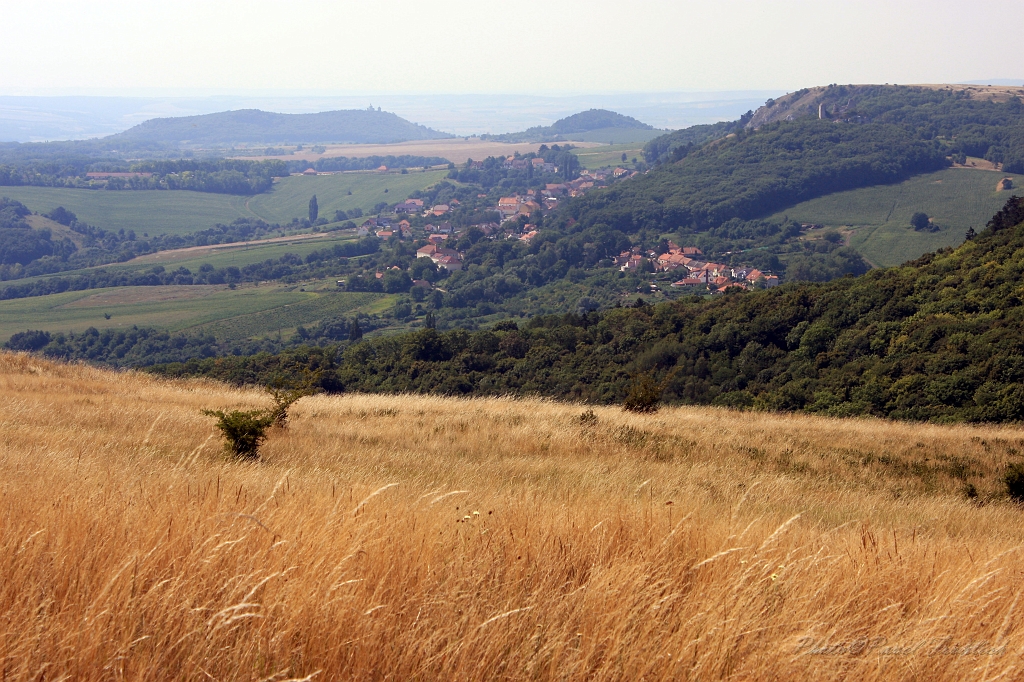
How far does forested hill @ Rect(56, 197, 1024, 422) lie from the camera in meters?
19.9

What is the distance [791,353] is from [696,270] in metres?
60.8

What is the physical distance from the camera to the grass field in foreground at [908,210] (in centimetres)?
7762

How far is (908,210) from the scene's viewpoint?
9125cm

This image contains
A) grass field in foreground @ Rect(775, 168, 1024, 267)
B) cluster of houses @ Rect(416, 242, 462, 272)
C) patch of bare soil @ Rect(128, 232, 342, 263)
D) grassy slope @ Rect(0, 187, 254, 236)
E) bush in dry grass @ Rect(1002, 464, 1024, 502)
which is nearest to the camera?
bush in dry grass @ Rect(1002, 464, 1024, 502)

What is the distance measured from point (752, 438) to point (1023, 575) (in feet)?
24.0

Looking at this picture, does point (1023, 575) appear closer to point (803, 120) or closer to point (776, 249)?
point (776, 249)

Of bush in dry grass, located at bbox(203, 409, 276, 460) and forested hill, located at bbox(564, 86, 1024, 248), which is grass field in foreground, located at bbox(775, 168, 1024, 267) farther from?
bush in dry grass, located at bbox(203, 409, 276, 460)

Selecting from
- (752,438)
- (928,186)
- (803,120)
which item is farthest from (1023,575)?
(803,120)

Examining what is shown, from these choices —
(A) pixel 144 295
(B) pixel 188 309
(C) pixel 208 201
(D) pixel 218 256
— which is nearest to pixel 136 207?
(C) pixel 208 201

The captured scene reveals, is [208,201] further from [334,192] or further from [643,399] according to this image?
[643,399]

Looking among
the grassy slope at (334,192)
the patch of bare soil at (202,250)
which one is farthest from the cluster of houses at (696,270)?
the grassy slope at (334,192)

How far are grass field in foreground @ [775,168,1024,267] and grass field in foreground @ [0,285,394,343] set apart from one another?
59.1 metres

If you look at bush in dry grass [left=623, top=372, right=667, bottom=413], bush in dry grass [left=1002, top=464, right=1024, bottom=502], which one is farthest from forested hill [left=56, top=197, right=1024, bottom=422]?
bush in dry grass [left=1002, top=464, right=1024, bottom=502]

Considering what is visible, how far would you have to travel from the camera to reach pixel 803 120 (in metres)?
128
